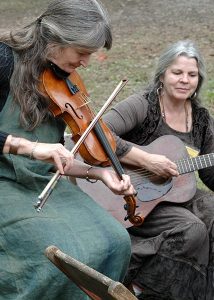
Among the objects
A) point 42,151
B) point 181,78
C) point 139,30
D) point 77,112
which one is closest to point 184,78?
point 181,78

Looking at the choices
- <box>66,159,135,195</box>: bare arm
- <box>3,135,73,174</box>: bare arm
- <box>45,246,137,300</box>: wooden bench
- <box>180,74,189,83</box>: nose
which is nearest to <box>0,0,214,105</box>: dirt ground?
<box>180,74,189,83</box>: nose

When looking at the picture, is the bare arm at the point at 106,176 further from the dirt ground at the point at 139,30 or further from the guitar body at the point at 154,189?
the dirt ground at the point at 139,30

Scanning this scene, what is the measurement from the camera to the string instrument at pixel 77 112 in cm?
279

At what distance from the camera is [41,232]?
2637mm

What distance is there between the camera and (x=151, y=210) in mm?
3367

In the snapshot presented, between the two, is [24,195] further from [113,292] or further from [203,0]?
[203,0]

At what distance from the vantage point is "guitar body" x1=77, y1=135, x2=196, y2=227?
337 centimetres

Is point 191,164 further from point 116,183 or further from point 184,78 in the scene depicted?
point 116,183

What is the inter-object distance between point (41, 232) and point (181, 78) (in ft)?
4.16

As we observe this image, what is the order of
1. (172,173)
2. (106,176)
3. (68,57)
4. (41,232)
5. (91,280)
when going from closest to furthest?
(91,280) → (41,232) → (68,57) → (106,176) → (172,173)

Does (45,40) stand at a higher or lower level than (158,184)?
higher

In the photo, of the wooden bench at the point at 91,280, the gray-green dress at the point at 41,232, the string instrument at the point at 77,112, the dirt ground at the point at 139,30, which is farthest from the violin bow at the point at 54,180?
the dirt ground at the point at 139,30

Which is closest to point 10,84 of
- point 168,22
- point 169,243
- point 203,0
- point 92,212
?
point 92,212

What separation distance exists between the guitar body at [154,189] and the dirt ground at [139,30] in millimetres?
2827
